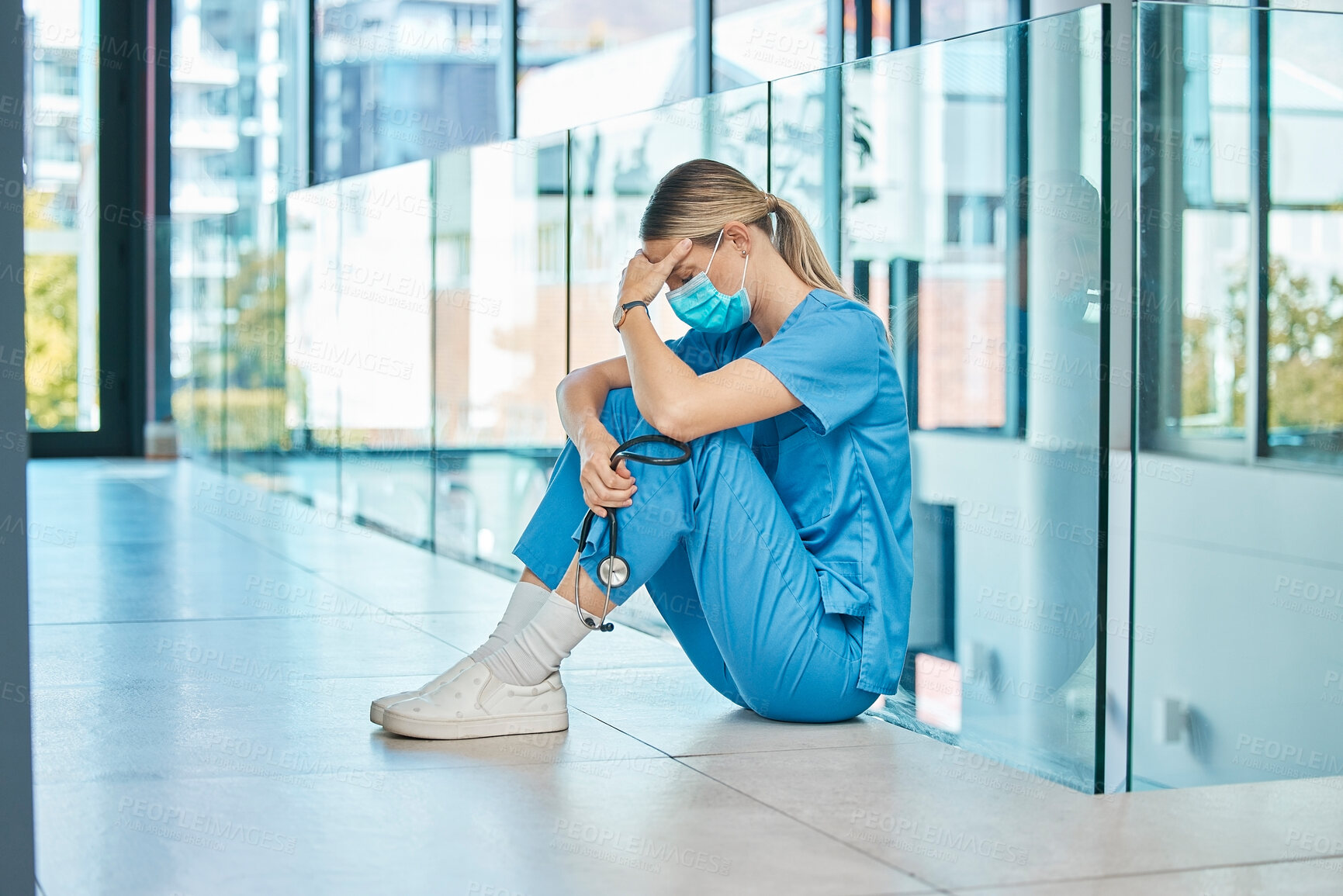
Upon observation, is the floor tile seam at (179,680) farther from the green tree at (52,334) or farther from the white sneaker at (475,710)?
the green tree at (52,334)

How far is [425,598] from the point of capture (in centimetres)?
317

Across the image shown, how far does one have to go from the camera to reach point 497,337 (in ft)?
12.4

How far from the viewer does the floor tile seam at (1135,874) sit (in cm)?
139

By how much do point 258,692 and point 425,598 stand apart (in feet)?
3.22

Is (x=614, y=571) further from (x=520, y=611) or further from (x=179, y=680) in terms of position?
(x=179, y=680)

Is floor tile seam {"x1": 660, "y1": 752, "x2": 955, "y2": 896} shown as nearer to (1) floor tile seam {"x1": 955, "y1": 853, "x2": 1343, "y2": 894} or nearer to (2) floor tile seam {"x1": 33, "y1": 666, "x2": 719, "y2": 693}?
(1) floor tile seam {"x1": 955, "y1": 853, "x2": 1343, "y2": 894}

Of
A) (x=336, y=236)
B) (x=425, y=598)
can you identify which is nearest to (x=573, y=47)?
(x=336, y=236)

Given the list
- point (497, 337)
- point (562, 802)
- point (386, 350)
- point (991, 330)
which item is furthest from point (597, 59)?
point (562, 802)

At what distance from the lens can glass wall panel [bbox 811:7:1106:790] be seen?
5.74ft

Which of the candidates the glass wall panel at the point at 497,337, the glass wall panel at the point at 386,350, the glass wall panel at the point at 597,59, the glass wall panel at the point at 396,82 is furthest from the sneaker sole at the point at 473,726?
the glass wall panel at the point at 396,82

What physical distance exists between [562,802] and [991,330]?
37.0 inches

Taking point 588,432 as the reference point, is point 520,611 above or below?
below

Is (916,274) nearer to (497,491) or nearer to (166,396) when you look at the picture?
(497,491)

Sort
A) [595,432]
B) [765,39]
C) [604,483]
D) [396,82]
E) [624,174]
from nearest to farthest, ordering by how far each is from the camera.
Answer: [604,483] → [595,432] → [624,174] → [765,39] → [396,82]
